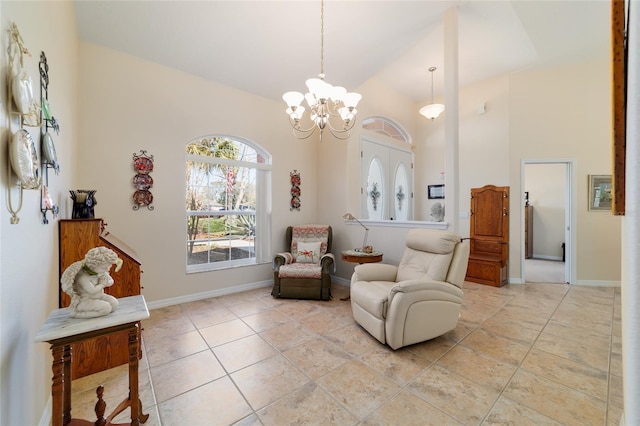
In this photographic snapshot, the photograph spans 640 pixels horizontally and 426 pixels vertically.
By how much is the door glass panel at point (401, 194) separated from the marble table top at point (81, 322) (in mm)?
4919

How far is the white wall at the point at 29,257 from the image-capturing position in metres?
1.02

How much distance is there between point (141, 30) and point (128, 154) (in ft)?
4.57

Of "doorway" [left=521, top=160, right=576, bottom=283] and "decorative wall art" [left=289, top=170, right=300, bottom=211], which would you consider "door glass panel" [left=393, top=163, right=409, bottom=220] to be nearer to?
"decorative wall art" [left=289, top=170, right=300, bottom=211]

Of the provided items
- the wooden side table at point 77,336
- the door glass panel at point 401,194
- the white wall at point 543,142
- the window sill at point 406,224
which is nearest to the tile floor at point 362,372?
the wooden side table at point 77,336

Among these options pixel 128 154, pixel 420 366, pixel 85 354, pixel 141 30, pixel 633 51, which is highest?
pixel 141 30

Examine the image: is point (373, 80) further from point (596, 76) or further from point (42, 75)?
point (42, 75)

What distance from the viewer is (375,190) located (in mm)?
5109

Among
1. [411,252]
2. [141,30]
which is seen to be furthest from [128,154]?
[411,252]

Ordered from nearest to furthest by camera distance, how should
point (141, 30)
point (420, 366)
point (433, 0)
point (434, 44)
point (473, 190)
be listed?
point (420, 366) → point (141, 30) → point (433, 0) → point (434, 44) → point (473, 190)

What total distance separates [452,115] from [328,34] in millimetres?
1893

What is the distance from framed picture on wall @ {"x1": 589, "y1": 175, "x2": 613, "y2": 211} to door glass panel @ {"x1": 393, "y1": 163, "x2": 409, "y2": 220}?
9.77ft

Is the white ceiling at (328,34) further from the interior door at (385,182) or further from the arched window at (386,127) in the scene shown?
the interior door at (385,182)

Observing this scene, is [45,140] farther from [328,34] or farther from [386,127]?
[386,127]

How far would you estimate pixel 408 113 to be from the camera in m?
5.78
